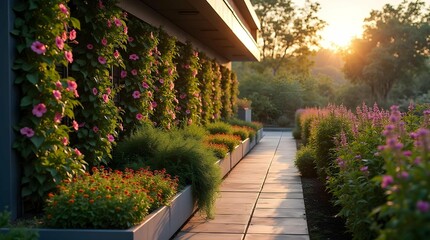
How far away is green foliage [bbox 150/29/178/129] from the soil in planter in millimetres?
2709

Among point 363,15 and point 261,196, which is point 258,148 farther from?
point 363,15

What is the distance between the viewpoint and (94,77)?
6.95 m

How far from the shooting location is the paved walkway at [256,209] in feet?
21.4

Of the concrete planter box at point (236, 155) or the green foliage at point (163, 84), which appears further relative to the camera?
the concrete planter box at point (236, 155)

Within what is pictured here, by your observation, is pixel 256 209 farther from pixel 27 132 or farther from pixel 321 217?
pixel 27 132

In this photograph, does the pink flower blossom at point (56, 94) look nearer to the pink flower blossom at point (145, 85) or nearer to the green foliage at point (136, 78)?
the green foliage at point (136, 78)

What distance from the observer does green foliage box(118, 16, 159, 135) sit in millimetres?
8781

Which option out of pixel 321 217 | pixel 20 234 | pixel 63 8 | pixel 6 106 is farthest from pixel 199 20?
pixel 20 234

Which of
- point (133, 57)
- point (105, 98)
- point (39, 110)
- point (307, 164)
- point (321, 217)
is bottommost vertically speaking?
point (321, 217)

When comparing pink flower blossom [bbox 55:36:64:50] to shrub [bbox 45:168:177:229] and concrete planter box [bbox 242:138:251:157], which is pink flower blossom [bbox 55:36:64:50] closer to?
shrub [bbox 45:168:177:229]

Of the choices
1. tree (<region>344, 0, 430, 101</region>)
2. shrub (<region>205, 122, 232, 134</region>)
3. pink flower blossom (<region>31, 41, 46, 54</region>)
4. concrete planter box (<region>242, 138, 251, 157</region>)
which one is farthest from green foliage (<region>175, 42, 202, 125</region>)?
tree (<region>344, 0, 430, 101</region>)

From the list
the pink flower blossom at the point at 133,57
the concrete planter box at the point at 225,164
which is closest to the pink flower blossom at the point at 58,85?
the pink flower blossom at the point at 133,57

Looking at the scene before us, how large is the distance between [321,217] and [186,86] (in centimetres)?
598

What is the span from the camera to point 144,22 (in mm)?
10125
